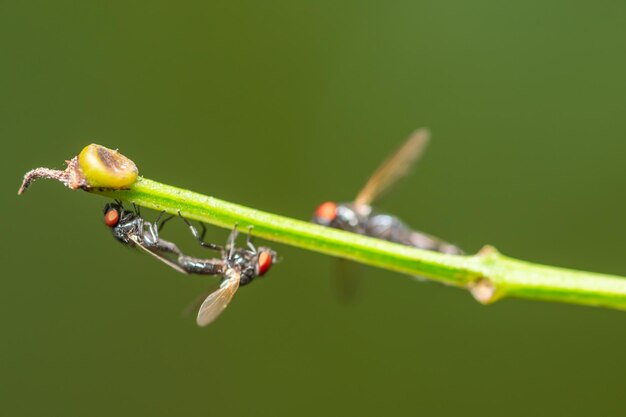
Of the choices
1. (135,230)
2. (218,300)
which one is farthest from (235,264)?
(135,230)

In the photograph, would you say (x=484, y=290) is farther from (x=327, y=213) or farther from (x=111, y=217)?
(x=327, y=213)

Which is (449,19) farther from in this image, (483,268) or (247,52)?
(483,268)

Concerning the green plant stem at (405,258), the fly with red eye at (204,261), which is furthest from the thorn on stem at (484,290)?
the fly with red eye at (204,261)

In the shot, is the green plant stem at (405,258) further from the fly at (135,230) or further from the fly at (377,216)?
the fly at (377,216)

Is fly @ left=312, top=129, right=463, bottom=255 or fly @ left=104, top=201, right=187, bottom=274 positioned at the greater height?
fly @ left=312, top=129, right=463, bottom=255

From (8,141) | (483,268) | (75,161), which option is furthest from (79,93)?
(483,268)

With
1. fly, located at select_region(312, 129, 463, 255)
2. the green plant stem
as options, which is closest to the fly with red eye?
the green plant stem

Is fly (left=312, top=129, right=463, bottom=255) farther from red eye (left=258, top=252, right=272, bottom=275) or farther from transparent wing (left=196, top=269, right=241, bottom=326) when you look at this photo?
transparent wing (left=196, top=269, right=241, bottom=326)
